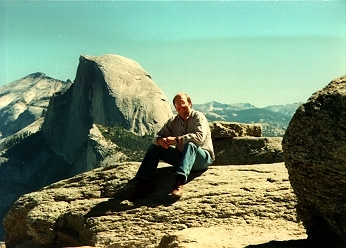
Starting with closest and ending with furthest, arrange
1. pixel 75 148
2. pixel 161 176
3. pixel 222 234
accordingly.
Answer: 1. pixel 222 234
2. pixel 161 176
3. pixel 75 148

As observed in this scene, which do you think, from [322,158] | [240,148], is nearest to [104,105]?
[240,148]

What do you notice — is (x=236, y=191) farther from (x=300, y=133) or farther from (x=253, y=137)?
(x=253, y=137)

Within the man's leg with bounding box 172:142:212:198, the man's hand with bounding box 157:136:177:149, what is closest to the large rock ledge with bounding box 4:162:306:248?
the man's leg with bounding box 172:142:212:198

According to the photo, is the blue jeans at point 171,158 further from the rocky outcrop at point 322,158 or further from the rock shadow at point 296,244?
the rocky outcrop at point 322,158

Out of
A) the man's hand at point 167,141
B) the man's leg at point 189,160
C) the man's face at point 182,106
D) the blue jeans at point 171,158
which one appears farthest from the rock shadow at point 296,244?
the man's face at point 182,106

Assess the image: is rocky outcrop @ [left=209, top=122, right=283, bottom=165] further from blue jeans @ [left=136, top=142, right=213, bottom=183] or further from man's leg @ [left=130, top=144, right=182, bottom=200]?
man's leg @ [left=130, top=144, right=182, bottom=200]

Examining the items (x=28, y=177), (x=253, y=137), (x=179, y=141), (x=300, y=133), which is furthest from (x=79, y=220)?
(x=28, y=177)
